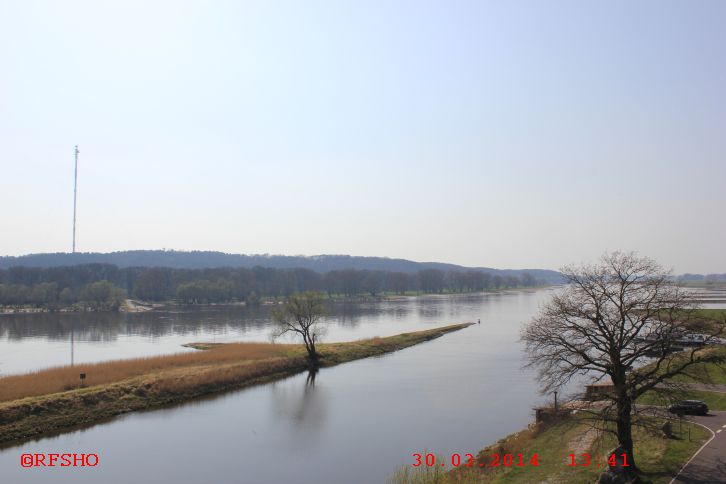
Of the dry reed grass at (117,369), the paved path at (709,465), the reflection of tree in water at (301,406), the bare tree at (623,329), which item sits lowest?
the reflection of tree in water at (301,406)

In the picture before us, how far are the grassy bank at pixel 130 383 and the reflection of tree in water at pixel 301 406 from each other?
13.5ft

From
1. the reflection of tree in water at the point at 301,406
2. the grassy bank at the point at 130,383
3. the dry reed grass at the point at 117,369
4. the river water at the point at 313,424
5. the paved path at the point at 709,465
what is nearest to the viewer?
the paved path at the point at 709,465

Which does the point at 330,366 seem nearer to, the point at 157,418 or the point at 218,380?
the point at 218,380

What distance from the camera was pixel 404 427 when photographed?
35.2 m

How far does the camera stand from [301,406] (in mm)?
42062

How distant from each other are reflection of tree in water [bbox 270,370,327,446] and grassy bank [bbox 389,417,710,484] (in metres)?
10.1

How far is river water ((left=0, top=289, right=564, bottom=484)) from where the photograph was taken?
91.8ft

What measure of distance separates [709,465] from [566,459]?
6246 mm

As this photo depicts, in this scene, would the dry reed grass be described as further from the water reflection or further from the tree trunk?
the tree trunk

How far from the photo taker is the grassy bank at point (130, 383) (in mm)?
36219

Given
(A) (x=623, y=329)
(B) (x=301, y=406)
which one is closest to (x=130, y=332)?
(B) (x=301, y=406)

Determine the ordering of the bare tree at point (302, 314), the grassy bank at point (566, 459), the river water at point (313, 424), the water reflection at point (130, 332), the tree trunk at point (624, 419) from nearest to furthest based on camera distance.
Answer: the tree trunk at point (624, 419), the grassy bank at point (566, 459), the river water at point (313, 424), the bare tree at point (302, 314), the water reflection at point (130, 332)

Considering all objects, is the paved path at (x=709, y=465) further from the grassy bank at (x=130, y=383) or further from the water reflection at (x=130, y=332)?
the water reflection at (x=130, y=332)

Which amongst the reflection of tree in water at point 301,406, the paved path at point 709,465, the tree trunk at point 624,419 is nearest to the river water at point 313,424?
the reflection of tree in water at point 301,406
